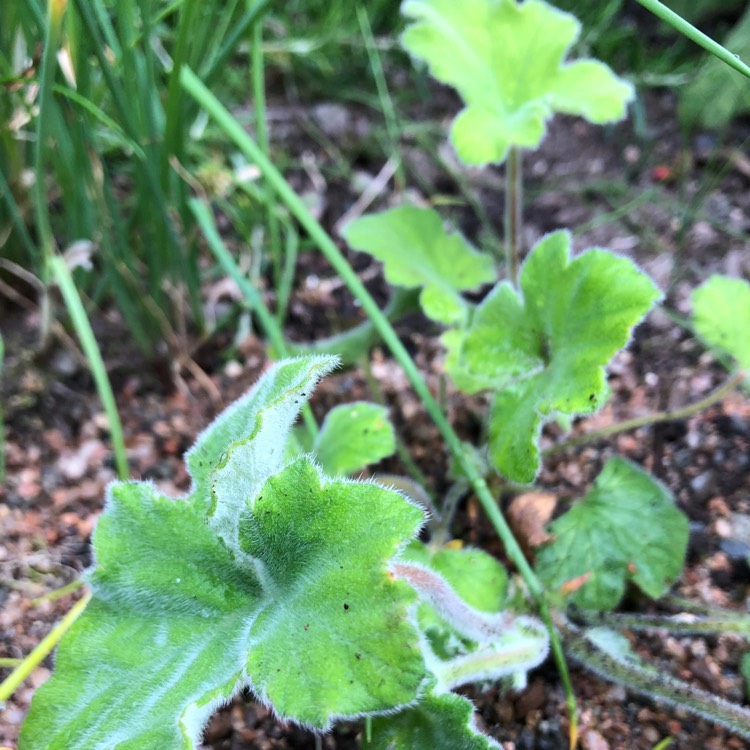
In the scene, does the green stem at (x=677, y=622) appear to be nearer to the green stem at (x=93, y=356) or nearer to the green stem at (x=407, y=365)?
the green stem at (x=407, y=365)

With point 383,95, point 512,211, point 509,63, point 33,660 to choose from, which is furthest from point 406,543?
Answer: point 383,95

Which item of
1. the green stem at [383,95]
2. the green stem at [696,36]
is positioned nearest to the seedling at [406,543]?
the green stem at [696,36]

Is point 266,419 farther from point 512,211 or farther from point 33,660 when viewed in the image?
point 512,211

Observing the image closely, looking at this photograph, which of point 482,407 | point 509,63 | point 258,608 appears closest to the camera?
point 258,608

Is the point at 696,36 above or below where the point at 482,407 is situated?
above

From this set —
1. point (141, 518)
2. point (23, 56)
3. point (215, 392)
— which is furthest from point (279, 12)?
point (141, 518)

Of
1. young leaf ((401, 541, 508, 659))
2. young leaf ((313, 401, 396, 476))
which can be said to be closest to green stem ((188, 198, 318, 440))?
young leaf ((313, 401, 396, 476))

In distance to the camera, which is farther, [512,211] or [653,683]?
[512,211]
